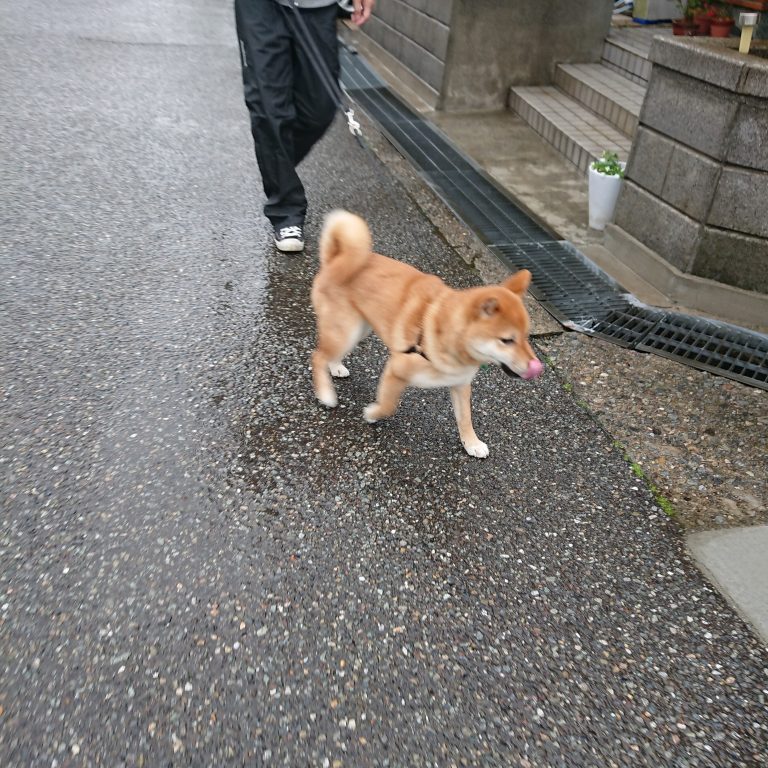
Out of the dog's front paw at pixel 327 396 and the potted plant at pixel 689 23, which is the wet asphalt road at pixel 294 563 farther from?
the potted plant at pixel 689 23

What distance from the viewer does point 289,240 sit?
4371 mm

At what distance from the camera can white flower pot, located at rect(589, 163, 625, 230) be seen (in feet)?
15.5

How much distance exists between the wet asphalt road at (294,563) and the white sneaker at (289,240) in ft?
0.52

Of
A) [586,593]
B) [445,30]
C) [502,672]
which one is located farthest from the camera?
[445,30]

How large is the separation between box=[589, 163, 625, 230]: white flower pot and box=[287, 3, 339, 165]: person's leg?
1.88 metres

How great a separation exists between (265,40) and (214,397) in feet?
6.83

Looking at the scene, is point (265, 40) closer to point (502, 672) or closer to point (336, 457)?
point (336, 457)

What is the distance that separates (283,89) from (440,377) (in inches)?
89.8

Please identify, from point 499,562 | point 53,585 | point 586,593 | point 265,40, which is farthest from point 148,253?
point 586,593

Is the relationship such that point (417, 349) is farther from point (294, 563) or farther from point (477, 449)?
point (294, 563)

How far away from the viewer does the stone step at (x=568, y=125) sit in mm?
5812

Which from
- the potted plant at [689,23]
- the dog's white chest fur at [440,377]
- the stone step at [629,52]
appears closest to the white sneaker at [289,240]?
the dog's white chest fur at [440,377]

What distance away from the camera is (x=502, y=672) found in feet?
6.95

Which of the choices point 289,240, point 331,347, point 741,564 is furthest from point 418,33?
point 741,564
